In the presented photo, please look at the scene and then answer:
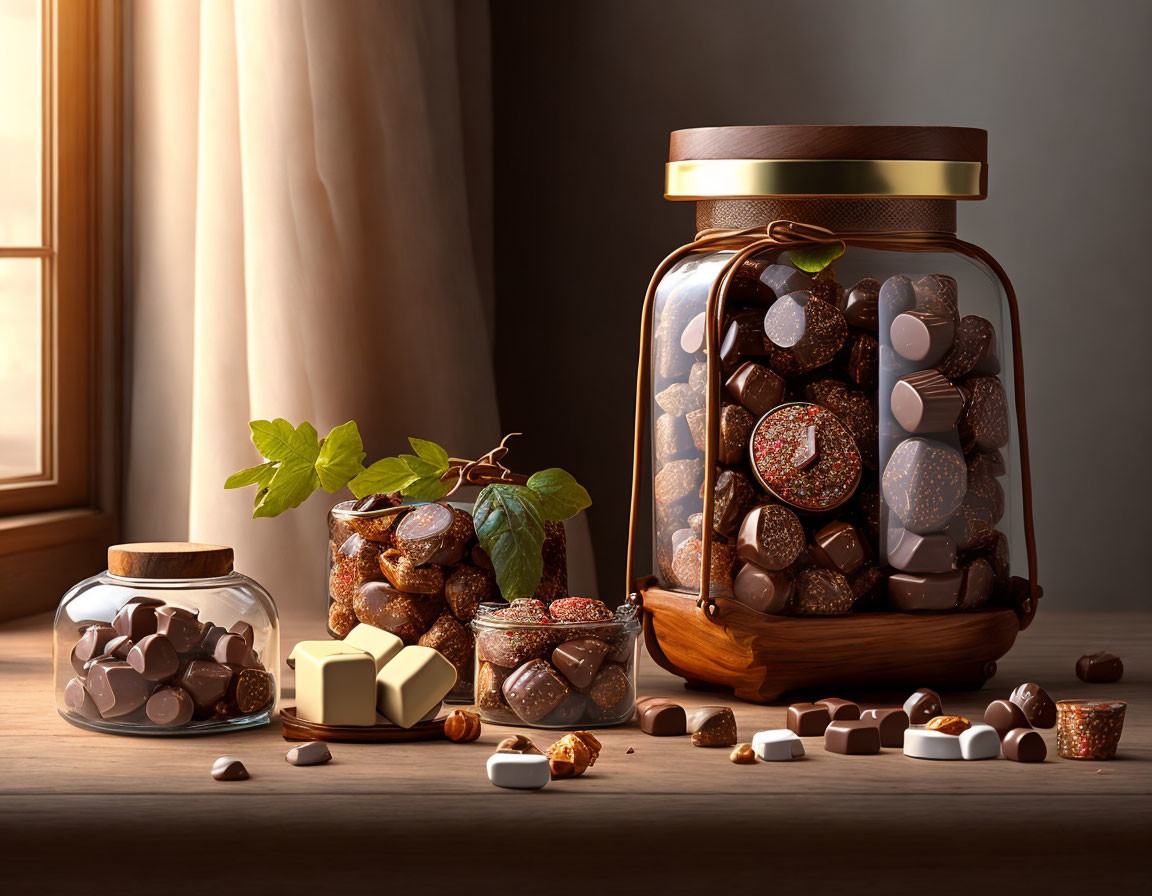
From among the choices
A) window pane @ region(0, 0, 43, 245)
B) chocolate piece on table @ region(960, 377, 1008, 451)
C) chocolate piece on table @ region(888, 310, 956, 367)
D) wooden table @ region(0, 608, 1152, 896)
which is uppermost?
window pane @ region(0, 0, 43, 245)

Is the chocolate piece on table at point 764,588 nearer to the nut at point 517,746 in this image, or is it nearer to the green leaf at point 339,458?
the nut at point 517,746

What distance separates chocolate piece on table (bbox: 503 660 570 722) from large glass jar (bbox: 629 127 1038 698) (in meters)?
0.12

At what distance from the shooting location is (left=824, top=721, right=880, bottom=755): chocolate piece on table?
2.77 ft

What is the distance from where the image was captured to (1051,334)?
4.92 feet

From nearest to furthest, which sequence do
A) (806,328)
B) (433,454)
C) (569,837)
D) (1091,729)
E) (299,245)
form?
(569,837) → (1091,729) → (806,328) → (433,454) → (299,245)

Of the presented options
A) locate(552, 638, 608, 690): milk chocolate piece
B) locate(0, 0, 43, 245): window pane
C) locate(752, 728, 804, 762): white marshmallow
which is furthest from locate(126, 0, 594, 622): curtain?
locate(752, 728, 804, 762): white marshmallow

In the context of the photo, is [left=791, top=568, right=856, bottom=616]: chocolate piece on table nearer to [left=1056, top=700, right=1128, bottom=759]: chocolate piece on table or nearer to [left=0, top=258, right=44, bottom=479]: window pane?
[left=1056, top=700, right=1128, bottom=759]: chocolate piece on table

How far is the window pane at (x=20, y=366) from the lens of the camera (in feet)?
4.45

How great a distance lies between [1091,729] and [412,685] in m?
0.41

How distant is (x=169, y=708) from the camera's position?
2.83 ft

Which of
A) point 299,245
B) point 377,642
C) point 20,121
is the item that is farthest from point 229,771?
point 20,121

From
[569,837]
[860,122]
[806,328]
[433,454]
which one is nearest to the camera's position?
[569,837]

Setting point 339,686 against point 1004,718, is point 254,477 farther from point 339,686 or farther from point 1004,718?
point 1004,718

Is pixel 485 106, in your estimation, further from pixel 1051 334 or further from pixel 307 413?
pixel 1051 334
